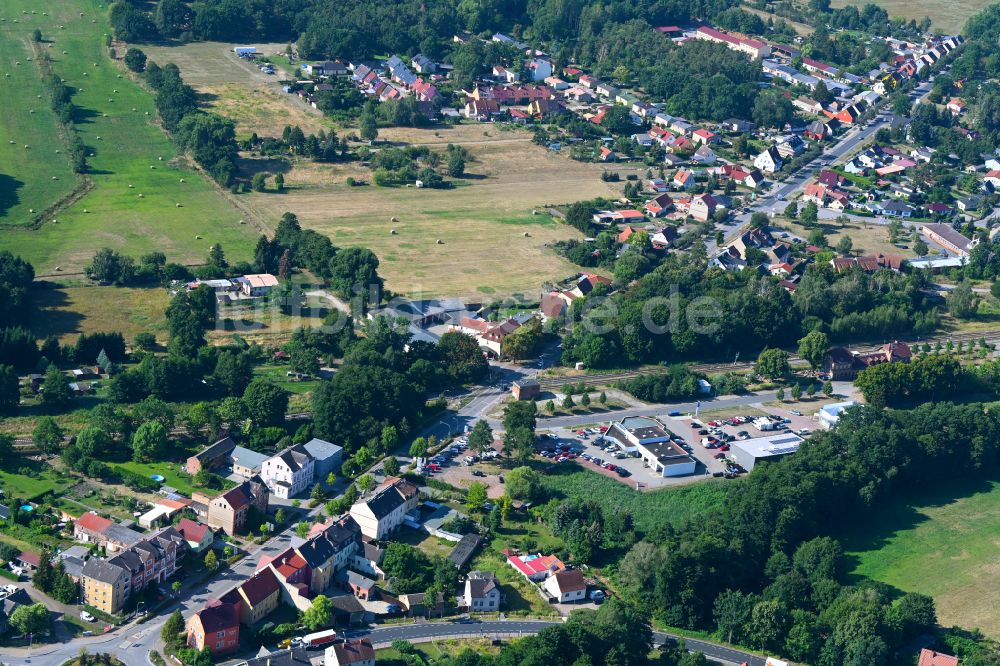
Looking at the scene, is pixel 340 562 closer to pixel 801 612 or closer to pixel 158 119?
pixel 801 612

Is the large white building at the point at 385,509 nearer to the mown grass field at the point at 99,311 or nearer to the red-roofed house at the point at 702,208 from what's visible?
the mown grass field at the point at 99,311

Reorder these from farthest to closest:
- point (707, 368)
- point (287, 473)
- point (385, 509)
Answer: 1. point (707, 368)
2. point (287, 473)
3. point (385, 509)

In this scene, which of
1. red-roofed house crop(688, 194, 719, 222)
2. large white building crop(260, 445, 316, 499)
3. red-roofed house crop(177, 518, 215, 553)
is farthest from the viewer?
red-roofed house crop(688, 194, 719, 222)

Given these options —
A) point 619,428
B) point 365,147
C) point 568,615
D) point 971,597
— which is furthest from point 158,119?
point 971,597

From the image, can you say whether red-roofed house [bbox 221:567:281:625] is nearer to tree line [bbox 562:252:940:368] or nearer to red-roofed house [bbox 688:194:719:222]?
tree line [bbox 562:252:940:368]

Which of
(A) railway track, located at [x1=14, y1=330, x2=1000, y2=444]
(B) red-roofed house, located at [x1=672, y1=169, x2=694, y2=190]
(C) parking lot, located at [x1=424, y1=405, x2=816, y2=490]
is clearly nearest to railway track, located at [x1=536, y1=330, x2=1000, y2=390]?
(A) railway track, located at [x1=14, y1=330, x2=1000, y2=444]

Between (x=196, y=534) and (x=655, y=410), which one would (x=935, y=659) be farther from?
(x=196, y=534)

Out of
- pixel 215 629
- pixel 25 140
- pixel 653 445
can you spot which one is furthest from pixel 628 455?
pixel 25 140
